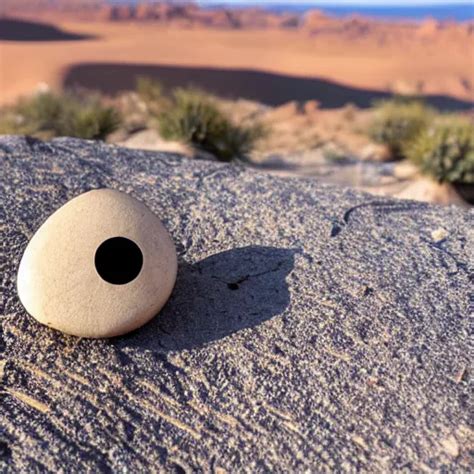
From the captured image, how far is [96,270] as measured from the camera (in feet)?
10.9

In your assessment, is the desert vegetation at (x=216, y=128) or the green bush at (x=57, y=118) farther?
the green bush at (x=57, y=118)

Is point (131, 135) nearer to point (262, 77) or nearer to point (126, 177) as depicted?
point (126, 177)

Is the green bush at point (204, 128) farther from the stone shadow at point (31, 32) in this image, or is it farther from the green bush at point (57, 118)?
the stone shadow at point (31, 32)

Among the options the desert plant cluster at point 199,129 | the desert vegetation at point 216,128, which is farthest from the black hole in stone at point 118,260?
the desert plant cluster at point 199,129

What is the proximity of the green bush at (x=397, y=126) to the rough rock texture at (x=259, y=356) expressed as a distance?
7.36 m

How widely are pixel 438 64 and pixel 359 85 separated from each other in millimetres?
8576

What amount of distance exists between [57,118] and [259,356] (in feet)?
27.3

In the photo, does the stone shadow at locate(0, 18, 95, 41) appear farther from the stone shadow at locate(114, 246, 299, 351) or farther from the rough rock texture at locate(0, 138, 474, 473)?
the stone shadow at locate(114, 246, 299, 351)

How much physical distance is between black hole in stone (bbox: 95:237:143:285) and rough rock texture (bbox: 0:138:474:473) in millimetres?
352

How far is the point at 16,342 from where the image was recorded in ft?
10.9

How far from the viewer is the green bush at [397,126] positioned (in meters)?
11.8

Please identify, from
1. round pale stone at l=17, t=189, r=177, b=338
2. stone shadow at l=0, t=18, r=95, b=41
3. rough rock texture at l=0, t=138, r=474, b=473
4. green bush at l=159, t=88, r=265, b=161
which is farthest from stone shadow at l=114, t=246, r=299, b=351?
stone shadow at l=0, t=18, r=95, b=41

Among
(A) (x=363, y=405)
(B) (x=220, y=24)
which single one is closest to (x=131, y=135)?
(A) (x=363, y=405)

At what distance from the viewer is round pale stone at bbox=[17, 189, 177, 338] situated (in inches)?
129
